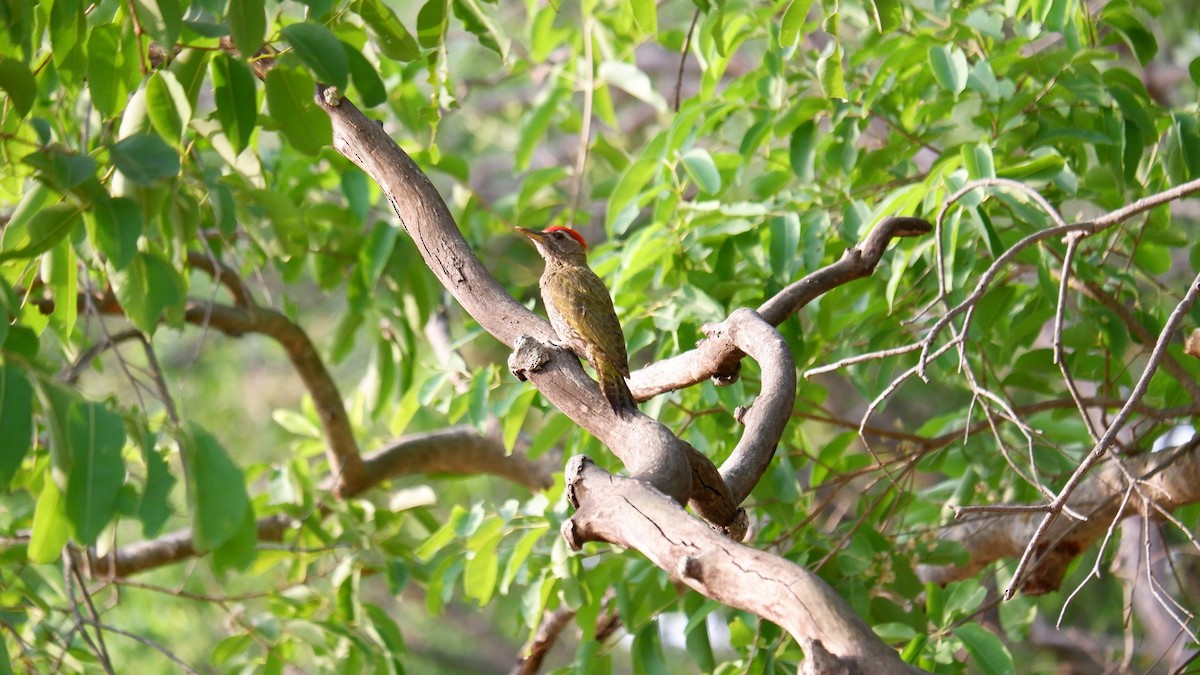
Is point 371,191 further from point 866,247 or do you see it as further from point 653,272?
point 866,247

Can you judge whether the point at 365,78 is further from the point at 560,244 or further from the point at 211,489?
the point at 560,244

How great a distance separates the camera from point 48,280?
2471 mm

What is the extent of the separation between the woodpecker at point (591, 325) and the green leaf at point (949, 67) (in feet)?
3.40

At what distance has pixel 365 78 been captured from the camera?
2355 mm

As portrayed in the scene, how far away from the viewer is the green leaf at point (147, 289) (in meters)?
2.32

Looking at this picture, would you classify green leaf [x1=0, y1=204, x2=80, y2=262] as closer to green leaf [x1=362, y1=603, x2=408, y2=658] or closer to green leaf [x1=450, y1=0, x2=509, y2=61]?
green leaf [x1=450, y1=0, x2=509, y2=61]

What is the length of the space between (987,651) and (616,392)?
45.9 inches

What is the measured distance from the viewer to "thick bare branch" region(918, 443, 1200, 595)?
334cm

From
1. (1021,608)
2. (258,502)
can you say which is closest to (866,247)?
(1021,608)

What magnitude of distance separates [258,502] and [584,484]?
282 cm

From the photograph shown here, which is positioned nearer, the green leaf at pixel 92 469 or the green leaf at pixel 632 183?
the green leaf at pixel 92 469

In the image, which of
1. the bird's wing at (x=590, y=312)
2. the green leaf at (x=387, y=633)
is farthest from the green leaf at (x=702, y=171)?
the green leaf at (x=387, y=633)

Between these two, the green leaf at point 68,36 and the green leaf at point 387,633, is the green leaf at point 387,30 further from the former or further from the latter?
the green leaf at point 387,633

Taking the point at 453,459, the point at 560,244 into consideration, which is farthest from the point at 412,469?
the point at 560,244
